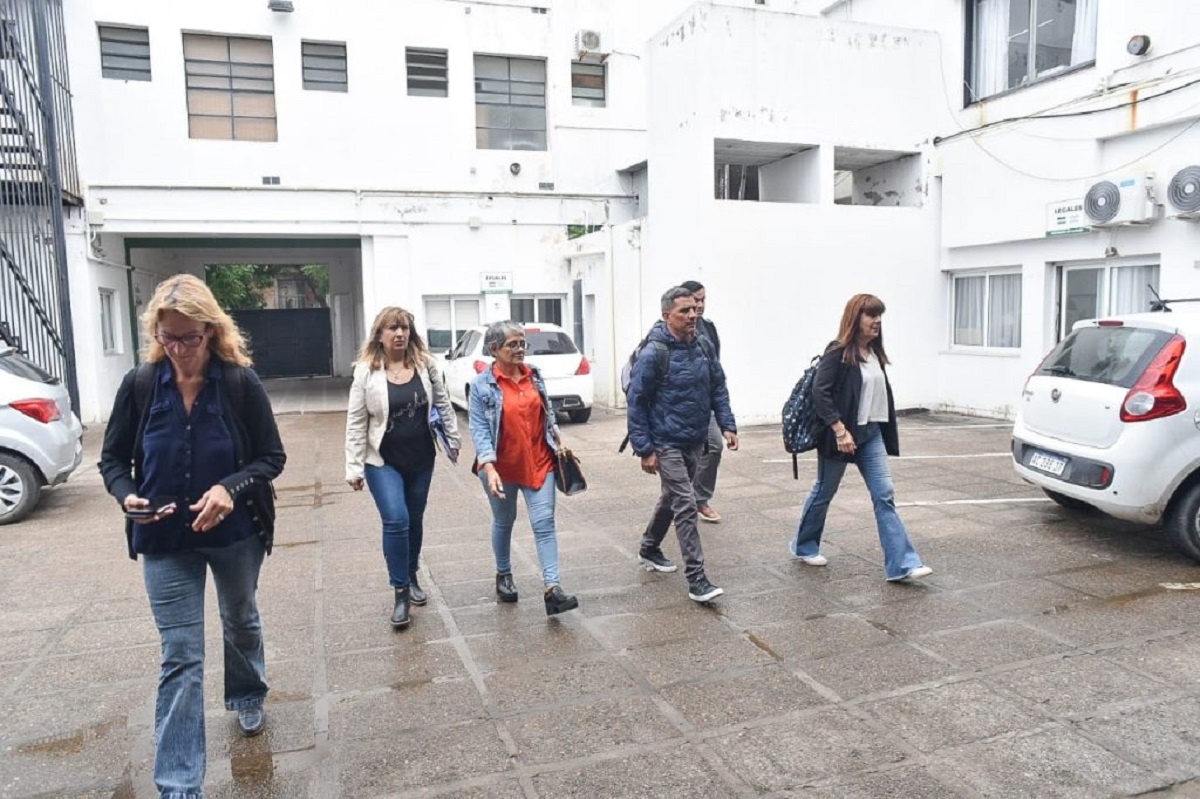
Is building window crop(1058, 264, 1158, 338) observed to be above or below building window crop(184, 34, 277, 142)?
below

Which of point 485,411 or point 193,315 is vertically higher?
point 193,315

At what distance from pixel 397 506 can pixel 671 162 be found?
904 centimetres

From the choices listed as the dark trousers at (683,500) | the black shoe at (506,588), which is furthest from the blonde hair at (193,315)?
the dark trousers at (683,500)

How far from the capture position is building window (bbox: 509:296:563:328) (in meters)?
16.5

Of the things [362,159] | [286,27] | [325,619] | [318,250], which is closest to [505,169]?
[362,159]

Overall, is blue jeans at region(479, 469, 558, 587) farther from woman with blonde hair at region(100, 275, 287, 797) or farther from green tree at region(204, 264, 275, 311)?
green tree at region(204, 264, 275, 311)

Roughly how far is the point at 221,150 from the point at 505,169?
16.9 feet

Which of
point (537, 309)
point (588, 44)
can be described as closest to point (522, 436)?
point (537, 309)

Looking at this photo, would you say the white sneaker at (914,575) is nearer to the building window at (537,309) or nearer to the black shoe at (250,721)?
the black shoe at (250,721)

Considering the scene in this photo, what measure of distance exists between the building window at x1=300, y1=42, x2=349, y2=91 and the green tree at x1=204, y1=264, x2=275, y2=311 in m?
12.5

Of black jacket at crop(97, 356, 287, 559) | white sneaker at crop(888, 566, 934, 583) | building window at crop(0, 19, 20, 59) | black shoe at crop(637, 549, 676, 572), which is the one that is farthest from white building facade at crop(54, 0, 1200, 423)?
black jacket at crop(97, 356, 287, 559)

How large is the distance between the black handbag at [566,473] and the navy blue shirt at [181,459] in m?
2.07

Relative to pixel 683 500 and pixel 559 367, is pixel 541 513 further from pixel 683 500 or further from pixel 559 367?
pixel 559 367

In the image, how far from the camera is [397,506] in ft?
14.8
